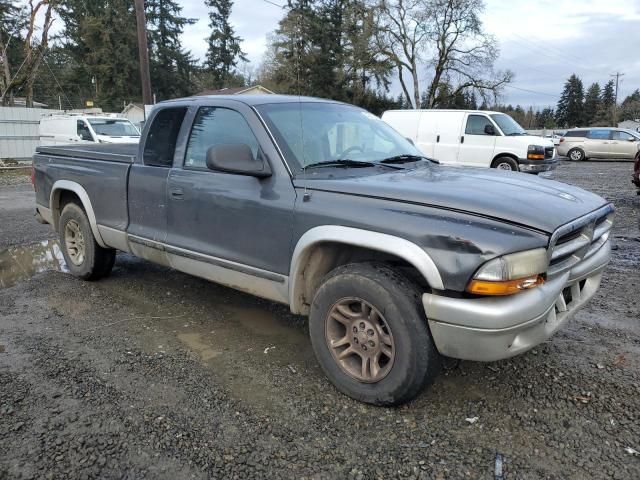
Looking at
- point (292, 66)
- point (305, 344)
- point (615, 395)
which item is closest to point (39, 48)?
point (292, 66)

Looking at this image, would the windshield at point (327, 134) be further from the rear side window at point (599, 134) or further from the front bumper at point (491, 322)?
the rear side window at point (599, 134)

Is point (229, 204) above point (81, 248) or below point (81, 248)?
above

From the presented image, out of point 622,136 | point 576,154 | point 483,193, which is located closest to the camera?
point 483,193

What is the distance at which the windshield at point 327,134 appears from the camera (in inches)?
138

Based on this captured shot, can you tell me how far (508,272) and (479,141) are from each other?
11999mm

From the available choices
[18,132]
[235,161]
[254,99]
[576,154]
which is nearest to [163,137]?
[254,99]

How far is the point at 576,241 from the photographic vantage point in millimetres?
2953

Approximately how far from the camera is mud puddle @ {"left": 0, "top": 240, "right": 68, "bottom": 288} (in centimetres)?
565

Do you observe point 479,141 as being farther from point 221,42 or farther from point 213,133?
point 221,42

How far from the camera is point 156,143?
4359mm

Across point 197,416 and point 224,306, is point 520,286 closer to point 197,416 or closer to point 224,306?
point 197,416

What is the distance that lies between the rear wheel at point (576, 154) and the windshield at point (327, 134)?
24.6 meters

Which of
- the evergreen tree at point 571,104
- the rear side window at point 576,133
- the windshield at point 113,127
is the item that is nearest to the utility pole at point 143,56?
the windshield at point 113,127

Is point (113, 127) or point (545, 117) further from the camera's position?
point (545, 117)
